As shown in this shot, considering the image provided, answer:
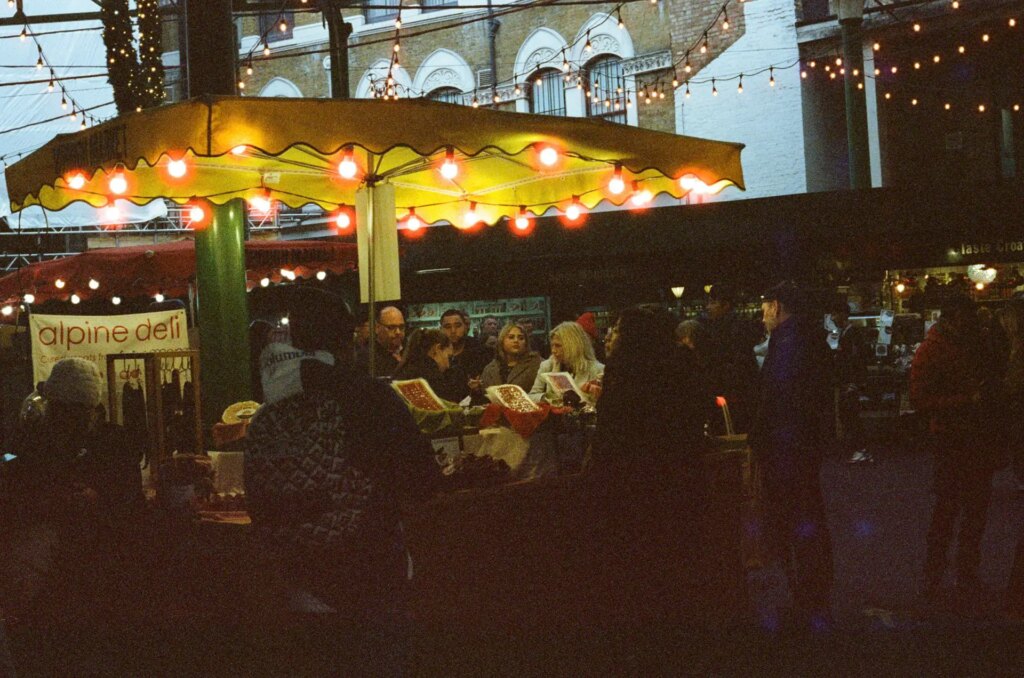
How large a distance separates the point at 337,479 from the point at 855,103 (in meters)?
13.0

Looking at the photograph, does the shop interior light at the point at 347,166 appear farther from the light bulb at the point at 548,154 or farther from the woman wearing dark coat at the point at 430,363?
the woman wearing dark coat at the point at 430,363

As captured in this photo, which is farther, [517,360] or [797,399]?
[517,360]

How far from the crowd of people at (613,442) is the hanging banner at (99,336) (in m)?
1.98

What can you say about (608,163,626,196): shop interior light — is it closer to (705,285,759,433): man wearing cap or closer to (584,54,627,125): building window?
(705,285,759,433): man wearing cap

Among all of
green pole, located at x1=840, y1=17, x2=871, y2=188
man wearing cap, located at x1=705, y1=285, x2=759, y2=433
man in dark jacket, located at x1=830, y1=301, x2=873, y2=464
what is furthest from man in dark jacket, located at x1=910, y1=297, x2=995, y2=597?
green pole, located at x1=840, y1=17, x2=871, y2=188

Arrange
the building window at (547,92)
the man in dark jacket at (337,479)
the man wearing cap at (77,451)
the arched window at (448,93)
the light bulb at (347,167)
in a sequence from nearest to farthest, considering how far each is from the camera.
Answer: the man in dark jacket at (337,479) < the man wearing cap at (77,451) < the light bulb at (347,167) < the building window at (547,92) < the arched window at (448,93)

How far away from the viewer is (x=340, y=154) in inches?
242

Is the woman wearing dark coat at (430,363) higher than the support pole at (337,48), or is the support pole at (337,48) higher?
the support pole at (337,48)

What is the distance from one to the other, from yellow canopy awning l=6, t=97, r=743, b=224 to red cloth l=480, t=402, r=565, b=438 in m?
1.37

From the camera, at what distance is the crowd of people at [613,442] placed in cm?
332

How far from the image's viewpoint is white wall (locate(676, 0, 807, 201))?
642 inches

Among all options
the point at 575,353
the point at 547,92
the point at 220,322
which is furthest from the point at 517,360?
the point at 547,92

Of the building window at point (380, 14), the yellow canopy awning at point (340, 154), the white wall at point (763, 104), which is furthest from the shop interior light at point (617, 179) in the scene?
the building window at point (380, 14)

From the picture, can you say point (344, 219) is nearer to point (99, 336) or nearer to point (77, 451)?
point (99, 336)
